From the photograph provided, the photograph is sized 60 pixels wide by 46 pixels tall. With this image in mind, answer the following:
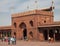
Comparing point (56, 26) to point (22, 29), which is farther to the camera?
point (22, 29)

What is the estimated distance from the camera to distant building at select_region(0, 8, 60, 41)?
42875 mm

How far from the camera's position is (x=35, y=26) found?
147 ft

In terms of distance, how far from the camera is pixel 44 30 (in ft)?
146

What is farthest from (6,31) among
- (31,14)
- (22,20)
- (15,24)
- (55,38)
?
(55,38)

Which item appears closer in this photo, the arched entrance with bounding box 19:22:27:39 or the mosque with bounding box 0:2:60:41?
the mosque with bounding box 0:2:60:41

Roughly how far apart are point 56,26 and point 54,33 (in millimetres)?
2199

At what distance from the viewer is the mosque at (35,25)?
42875 mm

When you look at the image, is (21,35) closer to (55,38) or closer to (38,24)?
(38,24)

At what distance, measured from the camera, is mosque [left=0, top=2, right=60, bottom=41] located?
42875 mm

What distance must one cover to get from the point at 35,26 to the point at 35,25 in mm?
231

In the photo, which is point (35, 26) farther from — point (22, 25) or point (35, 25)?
point (22, 25)

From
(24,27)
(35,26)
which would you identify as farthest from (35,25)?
(24,27)

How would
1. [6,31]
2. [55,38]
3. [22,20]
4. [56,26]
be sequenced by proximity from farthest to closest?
[6,31]
[22,20]
[55,38]
[56,26]

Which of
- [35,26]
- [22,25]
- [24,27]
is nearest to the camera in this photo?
[35,26]
